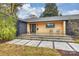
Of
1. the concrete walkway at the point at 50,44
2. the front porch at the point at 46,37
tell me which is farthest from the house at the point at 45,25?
→ the concrete walkway at the point at 50,44

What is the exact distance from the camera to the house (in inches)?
124

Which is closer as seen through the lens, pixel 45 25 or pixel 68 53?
pixel 68 53

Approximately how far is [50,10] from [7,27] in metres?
0.72

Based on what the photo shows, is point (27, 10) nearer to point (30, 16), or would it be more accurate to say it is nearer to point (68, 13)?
point (30, 16)

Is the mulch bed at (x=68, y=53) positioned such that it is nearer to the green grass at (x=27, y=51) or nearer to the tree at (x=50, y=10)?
the green grass at (x=27, y=51)

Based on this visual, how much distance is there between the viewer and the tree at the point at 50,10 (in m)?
3.13

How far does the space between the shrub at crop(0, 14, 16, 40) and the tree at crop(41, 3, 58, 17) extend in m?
0.49

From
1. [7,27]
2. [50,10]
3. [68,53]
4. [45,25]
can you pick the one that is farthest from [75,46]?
[7,27]

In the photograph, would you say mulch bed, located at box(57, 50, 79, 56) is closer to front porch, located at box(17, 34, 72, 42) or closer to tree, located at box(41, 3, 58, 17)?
front porch, located at box(17, 34, 72, 42)

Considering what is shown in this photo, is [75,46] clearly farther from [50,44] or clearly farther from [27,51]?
[27,51]

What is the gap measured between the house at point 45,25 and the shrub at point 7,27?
93mm

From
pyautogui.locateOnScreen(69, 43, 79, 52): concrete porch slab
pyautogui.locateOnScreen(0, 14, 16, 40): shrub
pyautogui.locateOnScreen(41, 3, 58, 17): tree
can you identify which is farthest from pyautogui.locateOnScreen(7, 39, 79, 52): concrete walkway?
pyautogui.locateOnScreen(41, 3, 58, 17): tree

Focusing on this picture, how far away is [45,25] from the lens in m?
3.19

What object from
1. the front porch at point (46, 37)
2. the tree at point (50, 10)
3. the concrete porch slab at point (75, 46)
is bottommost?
the concrete porch slab at point (75, 46)
